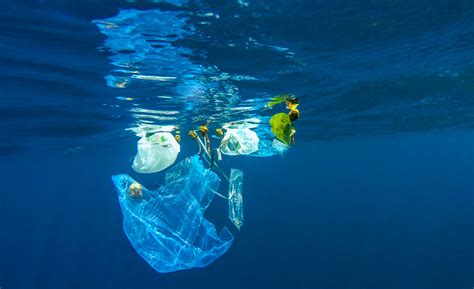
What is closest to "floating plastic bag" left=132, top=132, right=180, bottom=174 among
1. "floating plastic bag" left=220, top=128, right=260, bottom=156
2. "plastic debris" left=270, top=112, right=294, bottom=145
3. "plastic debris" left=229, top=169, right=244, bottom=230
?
"floating plastic bag" left=220, top=128, right=260, bottom=156

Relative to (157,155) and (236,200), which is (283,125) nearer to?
(236,200)

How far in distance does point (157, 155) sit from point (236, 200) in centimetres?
252

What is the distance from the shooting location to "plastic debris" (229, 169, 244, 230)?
6.17 m

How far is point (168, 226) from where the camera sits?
586cm

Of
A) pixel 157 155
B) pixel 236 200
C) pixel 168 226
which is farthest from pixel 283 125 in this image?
pixel 157 155

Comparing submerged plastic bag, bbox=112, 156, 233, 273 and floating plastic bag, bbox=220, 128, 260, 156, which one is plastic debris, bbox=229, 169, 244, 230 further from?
floating plastic bag, bbox=220, 128, 260, 156

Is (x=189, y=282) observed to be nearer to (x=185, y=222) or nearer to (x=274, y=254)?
(x=274, y=254)

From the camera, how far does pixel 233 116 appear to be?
61.5ft

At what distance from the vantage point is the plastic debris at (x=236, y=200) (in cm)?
617

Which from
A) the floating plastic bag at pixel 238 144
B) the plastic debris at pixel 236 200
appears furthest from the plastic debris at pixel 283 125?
the floating plastic bag at pixel 238 144

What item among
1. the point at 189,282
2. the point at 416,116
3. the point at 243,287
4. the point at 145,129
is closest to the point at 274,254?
the point at 243,287

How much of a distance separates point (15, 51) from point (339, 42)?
885 cm

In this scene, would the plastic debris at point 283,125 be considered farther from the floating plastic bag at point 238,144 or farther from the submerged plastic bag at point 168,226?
the floating plastic bag at point 238,144

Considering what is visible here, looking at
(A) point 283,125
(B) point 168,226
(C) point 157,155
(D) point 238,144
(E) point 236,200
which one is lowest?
(B) point 168,226
